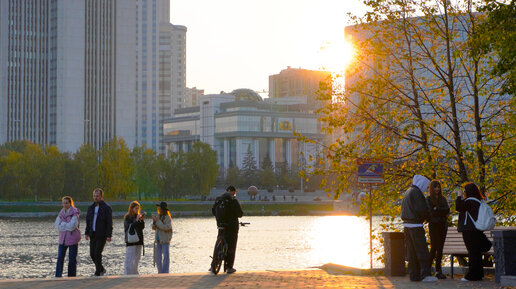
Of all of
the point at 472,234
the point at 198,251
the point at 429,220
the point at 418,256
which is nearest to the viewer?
the point at 472,234

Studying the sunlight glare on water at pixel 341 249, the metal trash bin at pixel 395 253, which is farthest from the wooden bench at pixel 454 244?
the sunlight glare on water at pixel 341 249

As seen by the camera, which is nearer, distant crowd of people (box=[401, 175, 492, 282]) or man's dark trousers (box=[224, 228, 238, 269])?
distant crowd of people (box=[401, 175, 492, 282])

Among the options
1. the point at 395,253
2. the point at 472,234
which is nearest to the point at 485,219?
the point at 472,234

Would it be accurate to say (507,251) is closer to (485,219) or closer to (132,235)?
(485,219)

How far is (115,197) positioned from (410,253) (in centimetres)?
12157

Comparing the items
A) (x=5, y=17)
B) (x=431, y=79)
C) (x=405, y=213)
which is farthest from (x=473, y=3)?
(x=5, y=17)

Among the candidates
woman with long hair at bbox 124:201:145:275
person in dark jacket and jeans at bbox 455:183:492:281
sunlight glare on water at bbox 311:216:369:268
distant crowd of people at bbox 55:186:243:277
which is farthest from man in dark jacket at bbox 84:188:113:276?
sunlight glare on water at bbox 311:216:369:268

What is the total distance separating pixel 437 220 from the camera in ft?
60.5

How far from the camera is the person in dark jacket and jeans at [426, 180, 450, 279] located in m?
18.3

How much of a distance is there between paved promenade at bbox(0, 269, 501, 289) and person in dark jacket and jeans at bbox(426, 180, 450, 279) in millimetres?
601

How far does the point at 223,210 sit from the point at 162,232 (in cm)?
413

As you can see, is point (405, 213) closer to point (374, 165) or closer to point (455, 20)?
point (374, 165)

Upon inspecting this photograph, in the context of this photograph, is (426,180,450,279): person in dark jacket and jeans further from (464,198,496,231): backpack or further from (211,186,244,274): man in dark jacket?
(211,186,244,274): man in dark jacket

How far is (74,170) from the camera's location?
428ft
